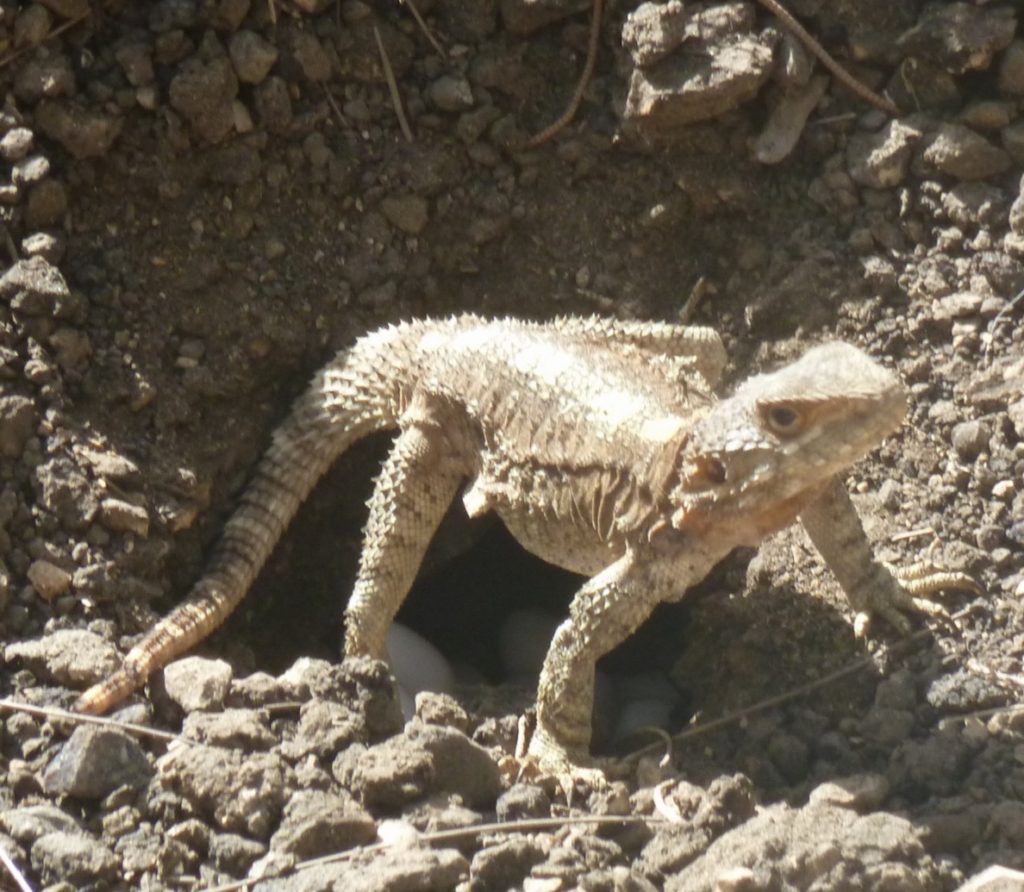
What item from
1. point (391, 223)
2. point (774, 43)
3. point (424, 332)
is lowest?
point (424, 332)

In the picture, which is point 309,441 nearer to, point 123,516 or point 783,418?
point 123,516

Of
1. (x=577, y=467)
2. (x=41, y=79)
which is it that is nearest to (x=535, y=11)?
(x=41, y=79)

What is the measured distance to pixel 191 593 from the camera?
436 centimetres

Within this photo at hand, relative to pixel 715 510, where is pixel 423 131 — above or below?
above

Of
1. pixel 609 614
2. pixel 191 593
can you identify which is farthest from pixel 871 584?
pixel 191 593

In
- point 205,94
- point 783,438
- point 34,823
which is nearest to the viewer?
point 34,823

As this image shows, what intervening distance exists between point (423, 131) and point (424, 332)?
32.3 inches

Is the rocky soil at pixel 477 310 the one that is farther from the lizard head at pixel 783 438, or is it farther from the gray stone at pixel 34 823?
the lizard head at pixel 783 438

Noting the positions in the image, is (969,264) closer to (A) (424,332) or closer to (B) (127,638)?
(A) (424,332)

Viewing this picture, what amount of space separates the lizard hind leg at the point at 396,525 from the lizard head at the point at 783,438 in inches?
35.6

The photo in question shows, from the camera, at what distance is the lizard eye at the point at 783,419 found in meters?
3.47

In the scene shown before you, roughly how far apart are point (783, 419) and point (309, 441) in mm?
1750

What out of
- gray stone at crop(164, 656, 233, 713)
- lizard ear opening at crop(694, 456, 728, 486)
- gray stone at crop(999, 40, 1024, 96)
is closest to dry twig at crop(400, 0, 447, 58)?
gray stone at crop(999, 40, 1024, 96)

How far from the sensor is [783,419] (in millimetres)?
3490
